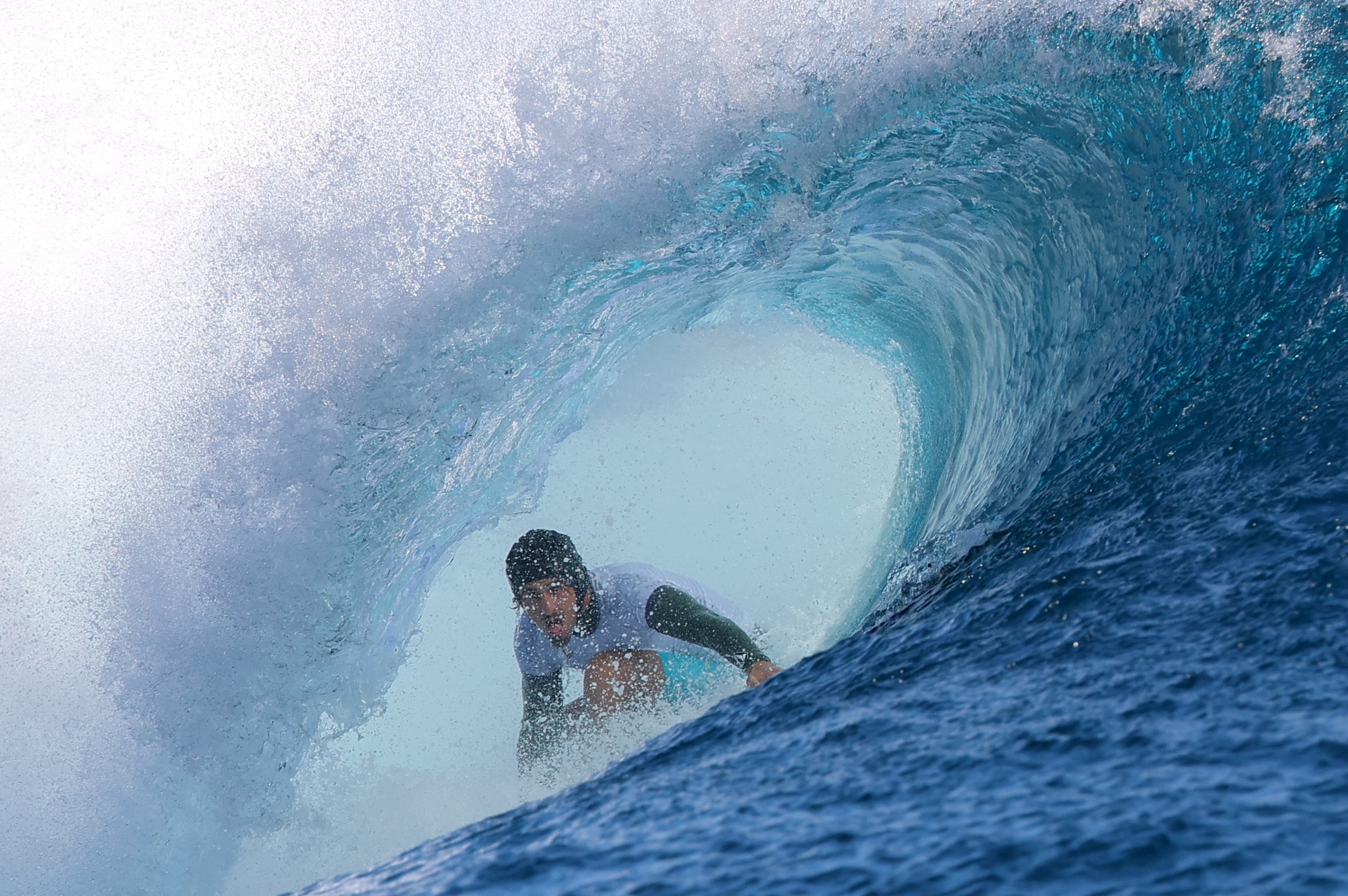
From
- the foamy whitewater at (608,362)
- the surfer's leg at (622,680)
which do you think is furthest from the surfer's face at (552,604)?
the foamy whitewater at (608,362)

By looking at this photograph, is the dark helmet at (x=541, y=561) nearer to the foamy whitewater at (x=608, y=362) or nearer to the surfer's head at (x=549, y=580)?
the surfer's head at (x=549, y=580)

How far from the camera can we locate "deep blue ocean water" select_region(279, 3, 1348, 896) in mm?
1015

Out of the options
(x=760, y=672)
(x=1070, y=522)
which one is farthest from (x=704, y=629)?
(x=1070, y=522)

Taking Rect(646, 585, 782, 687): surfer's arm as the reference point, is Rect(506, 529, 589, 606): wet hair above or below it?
above

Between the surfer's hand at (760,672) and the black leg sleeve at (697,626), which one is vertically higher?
the black leg sleeve at (697,626)

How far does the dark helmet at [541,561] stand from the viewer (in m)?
3.20

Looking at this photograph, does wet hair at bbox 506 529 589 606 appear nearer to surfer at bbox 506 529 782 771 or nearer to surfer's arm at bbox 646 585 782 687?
surfer at bbox 506 529 782 771

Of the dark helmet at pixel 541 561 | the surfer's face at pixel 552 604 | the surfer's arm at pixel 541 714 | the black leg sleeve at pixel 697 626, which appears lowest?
the surfer's arm at pixel 541 714

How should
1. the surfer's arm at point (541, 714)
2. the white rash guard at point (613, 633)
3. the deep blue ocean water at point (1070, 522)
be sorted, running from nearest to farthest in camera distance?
1. the deep blue ocean water at point (1070, 522)
2. the white rash guard at point (613, 633)
3. the surfer's arm at point (541, 714)

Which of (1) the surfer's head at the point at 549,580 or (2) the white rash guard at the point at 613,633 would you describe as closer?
(1) the surfer's head at the point at 549,580

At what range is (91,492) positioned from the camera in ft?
11.2

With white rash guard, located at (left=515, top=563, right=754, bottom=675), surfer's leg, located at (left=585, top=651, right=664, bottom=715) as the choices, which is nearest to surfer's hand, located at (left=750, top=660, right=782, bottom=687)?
white rash guard, located at (left=515, top=563, right=754, bottom=675)

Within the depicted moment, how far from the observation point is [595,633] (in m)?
3.38

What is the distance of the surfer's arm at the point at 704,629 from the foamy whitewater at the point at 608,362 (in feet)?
1.56
